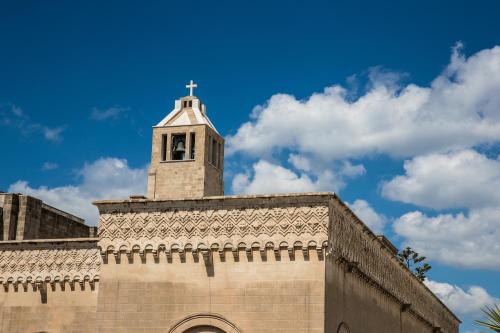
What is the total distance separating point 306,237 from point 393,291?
381 inches

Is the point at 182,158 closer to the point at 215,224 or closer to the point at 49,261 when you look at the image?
the point at 49,261

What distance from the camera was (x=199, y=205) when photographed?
18438 millimetres

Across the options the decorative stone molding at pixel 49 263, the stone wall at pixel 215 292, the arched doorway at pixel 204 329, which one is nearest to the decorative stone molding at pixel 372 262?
the stone wall at pixel 215 292

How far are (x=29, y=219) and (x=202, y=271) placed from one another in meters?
11.6

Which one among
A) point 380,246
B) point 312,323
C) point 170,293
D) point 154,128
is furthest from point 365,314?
point 154,128

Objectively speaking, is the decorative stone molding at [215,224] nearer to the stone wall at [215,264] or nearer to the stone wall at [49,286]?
the stone wall at [215,264]

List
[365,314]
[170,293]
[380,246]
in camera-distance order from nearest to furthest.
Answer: [170,293] < [365,314] < [380,246]

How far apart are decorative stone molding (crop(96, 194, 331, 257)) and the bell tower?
6582 mm

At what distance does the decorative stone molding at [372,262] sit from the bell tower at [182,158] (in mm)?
6815

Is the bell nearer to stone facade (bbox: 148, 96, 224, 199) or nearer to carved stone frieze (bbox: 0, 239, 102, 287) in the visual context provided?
stone facade (bbox: 148, 96, 224, 199)

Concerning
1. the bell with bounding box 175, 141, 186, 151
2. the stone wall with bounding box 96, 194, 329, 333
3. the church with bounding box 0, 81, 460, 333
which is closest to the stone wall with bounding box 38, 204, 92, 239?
the church with bounding box 0, 81, 460, 333

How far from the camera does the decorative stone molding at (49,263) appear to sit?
21438mm

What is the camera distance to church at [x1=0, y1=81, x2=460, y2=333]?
57.1 feet

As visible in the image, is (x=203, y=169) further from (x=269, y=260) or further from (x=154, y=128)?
(x=269, y=260)
